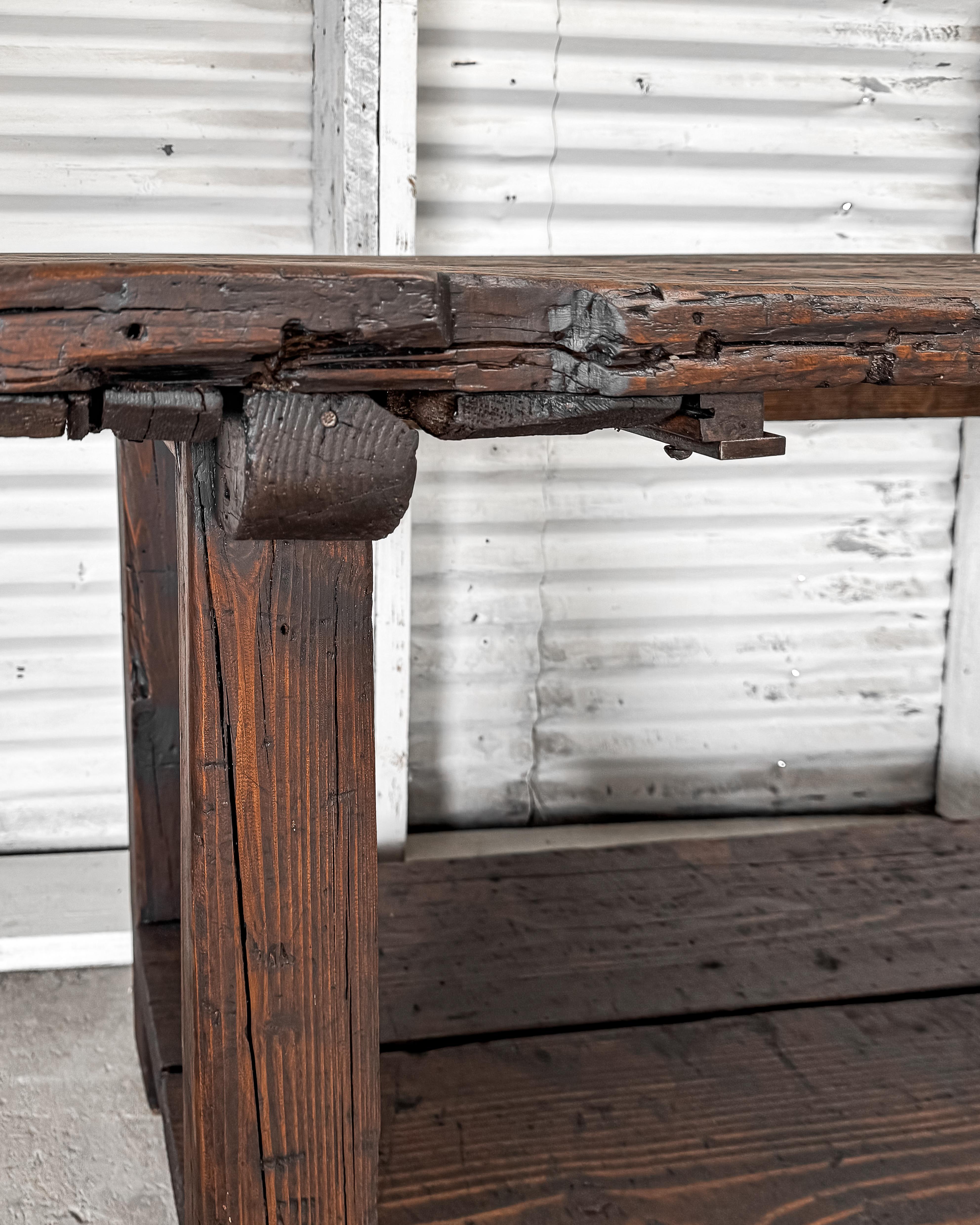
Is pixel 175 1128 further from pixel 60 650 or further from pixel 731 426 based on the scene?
pixel 60 650

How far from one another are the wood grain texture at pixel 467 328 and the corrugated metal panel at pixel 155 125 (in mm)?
1442

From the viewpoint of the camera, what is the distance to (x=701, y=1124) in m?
1.41

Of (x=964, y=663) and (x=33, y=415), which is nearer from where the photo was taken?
(x=33, y=415)

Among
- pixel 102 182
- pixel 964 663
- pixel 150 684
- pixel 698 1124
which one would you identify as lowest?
pixel 698 1124

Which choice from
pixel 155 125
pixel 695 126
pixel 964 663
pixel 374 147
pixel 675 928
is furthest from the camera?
pixel 964 663

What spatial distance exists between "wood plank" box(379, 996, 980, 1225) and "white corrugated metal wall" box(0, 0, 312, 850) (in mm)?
1282

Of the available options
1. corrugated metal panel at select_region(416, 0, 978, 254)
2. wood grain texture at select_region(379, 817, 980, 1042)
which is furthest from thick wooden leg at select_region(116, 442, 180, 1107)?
corrugated metal panel at select_region(416, 0, 978, 254)

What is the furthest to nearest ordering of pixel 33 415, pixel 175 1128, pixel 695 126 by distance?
pixel 695 126, pixel 175 1128, pixel 33 415

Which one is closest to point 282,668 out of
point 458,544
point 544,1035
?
point 544,1035

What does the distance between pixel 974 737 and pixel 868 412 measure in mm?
1349

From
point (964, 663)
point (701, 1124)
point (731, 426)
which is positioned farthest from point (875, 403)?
point (964, 663)

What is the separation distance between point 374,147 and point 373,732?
4.59ft

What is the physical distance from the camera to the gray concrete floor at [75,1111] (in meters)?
1.62

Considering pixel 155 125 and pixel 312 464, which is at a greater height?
pixel 155 125
